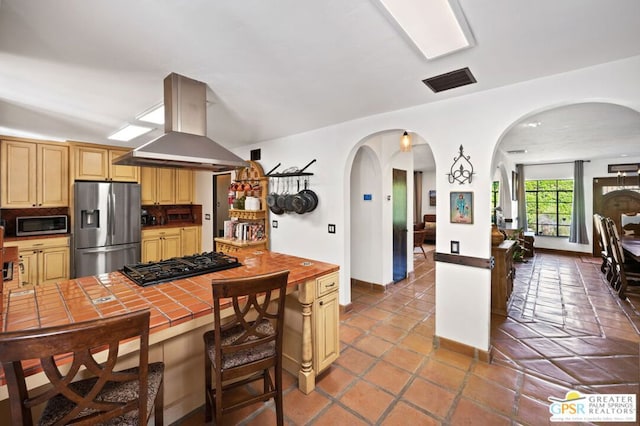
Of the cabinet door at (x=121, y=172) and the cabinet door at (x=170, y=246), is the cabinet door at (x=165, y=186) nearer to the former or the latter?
the cabinet door at (x=121, y=172)

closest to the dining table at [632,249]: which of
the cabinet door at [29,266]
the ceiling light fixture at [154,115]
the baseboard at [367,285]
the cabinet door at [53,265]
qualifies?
the baseboard at [367,285]

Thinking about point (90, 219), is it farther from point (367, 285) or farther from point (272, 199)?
point (367, 285)

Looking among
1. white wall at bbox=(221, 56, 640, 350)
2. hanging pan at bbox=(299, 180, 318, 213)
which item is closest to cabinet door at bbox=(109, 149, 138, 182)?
hanging pan at bbox=(299, 180, 318, 213)

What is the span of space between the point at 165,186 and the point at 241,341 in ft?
16.1

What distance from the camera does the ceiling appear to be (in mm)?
1507

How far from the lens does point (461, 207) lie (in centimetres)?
260

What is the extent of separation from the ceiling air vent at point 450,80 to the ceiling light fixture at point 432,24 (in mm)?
332

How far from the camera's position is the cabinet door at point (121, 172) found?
476 cm

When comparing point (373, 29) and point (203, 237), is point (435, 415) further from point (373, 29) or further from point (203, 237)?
point (203, 237)

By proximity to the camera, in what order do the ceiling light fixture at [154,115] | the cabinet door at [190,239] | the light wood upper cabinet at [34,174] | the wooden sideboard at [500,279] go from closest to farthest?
the ceiling light fixture at [154,115]
the wooden sideboard at [500,279]
the light wood upper cabinet at [34,174]
the cabinet door at [190,239]

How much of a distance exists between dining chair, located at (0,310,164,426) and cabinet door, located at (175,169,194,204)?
4.98 meters

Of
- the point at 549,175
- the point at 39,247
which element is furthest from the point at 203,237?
the point at 549,175

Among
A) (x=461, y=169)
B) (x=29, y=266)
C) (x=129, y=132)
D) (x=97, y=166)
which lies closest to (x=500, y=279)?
(x=461, y=169)

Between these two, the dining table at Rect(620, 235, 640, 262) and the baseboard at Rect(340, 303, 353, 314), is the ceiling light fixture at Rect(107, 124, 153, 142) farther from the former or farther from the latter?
the dining table at Rect(620, 235, 640, 262)
